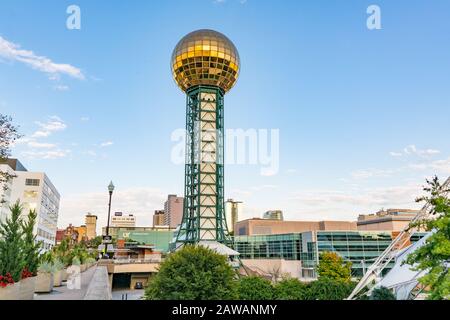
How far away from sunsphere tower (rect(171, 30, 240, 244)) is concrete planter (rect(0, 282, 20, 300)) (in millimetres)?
38363

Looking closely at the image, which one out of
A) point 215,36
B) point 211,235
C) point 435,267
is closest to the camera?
point 435,267

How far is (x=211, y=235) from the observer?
178 ft

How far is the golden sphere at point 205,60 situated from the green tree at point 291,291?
42.2 m

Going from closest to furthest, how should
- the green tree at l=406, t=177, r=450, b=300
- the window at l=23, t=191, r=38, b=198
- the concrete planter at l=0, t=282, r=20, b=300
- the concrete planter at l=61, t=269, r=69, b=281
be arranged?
the green tree at l=406, t=177, r=450, b=300 → the concrete planter at l=0, t=282, r=20, b=300 → the concrete planter at l=61, t=269, r=69, b=281 → the window at l=23, t=191, r=38, b=198

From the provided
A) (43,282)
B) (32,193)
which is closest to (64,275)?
(43,282)

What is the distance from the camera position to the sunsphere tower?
180 ft

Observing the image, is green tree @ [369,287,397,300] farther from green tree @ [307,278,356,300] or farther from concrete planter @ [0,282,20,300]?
concrete planter @ [0,282,20,300]

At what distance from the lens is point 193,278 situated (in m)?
14.9

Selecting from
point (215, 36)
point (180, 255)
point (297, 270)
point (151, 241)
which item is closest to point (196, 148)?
point (215, 36)

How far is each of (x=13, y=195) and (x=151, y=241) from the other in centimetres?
7880

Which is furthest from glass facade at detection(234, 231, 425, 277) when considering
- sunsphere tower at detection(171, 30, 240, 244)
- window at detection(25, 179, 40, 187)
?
window at detection(25, 179, 40, 187)

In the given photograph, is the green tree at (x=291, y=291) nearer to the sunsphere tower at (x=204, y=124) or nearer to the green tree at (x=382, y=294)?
the green tree at (x=382, y=294)
